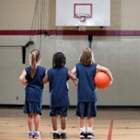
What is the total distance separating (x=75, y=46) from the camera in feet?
41.8

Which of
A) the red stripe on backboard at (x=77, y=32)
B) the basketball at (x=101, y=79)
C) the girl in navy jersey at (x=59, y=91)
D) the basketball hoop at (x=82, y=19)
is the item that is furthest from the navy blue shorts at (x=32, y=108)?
the red stripe on backboard at (x=77, y=32)

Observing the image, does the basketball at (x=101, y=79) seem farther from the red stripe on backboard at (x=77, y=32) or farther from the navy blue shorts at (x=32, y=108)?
the red stripe on backboard at (x=77, y=32)

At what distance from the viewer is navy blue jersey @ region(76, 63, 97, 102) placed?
18.7 feet

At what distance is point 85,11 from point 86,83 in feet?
20.7

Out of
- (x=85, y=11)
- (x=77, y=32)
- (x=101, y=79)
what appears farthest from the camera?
(x=77, y=32)

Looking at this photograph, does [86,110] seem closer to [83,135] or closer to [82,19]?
[83,135]

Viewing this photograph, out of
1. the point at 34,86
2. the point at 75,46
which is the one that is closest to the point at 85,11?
the point at 75,46

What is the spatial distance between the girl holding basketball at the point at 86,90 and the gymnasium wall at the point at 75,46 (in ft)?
22.7

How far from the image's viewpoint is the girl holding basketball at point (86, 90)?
5.70m

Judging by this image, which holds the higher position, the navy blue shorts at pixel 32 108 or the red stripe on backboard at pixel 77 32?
the red stripe on backboard at pixel 77 32

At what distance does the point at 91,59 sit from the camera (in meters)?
5.77

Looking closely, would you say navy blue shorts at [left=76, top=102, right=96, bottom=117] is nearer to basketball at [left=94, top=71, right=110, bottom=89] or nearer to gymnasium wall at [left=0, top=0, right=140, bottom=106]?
basketball at [left=94, top=71, right=110, bottom=89]

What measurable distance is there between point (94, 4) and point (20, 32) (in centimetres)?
321

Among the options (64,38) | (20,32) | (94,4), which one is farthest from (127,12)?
(20,32)
